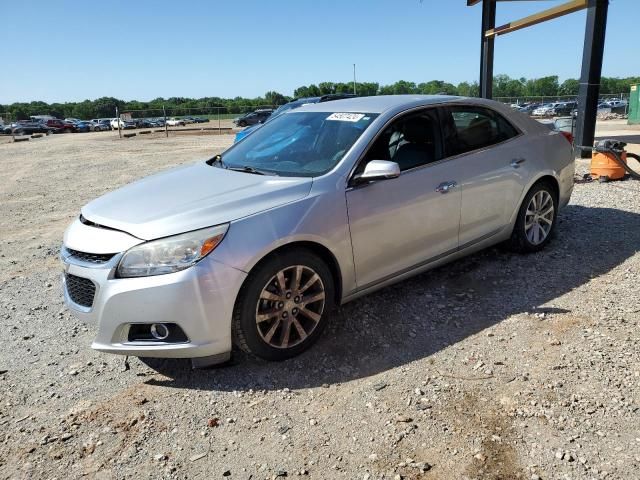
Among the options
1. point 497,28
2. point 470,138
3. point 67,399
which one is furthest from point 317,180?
point 497,28

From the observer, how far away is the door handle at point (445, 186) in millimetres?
4047

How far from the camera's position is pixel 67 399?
3.16 m

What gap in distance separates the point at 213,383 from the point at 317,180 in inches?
58.2

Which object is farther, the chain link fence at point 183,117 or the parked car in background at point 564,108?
the chain link fence at point 183,117

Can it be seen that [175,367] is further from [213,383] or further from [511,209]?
[511,209]

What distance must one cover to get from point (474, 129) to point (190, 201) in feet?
8.61

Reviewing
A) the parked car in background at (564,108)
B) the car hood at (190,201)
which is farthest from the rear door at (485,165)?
the parked car in background at (564,108)

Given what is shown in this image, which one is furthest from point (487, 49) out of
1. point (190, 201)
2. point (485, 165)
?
point (190, 201)

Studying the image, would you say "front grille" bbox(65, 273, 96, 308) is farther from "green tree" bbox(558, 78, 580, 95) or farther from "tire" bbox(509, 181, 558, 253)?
"green tree" bbox(558, 78, 580, 95)

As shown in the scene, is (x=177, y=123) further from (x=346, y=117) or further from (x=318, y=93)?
(x=346, y=117)

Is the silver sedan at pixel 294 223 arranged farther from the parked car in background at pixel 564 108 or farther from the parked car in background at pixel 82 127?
the parked car in background at pixel 82 127

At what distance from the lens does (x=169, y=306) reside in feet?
9.57

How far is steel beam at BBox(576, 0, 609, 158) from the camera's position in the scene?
10953mm

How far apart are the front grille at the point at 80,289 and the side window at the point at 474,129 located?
2871 millimetres
